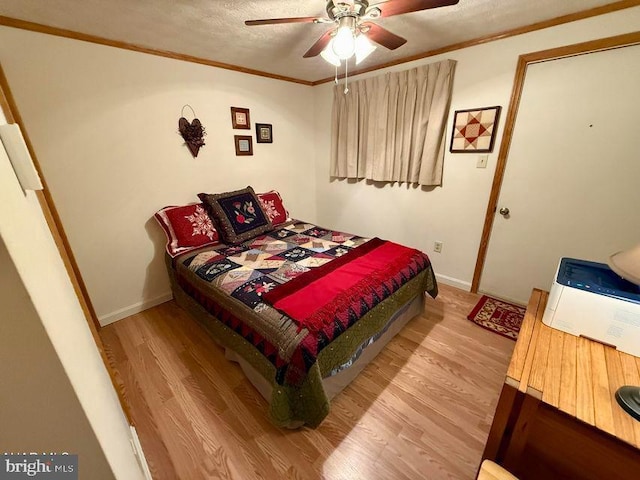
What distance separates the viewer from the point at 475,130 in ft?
7.23

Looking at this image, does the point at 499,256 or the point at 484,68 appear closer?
the point at 484,68

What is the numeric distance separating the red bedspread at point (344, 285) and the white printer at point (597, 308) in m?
0.81

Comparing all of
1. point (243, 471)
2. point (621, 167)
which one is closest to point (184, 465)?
point (243, 471)

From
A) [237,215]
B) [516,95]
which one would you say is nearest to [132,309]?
[237,215]

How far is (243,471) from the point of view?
117cm

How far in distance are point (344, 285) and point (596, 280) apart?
3.60ft

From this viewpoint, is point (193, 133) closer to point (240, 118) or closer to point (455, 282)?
point (240, 118)

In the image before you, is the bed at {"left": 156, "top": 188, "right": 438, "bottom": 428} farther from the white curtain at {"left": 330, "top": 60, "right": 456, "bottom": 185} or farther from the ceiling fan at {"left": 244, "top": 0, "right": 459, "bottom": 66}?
the ceiling fan at {"left": 244, "top": 0, "right": 459, "bottom": 66}

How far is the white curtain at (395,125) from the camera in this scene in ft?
7.66

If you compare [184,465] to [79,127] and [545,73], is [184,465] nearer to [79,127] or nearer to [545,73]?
[79,127]

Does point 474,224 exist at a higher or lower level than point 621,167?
lower

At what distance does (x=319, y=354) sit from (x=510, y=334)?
165 cm

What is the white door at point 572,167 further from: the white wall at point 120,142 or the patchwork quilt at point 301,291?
the white wall at point 120,142

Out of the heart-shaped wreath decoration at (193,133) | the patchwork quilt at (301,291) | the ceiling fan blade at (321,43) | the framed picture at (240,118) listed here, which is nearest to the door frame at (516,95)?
the patchwork quilt at (301,291)
